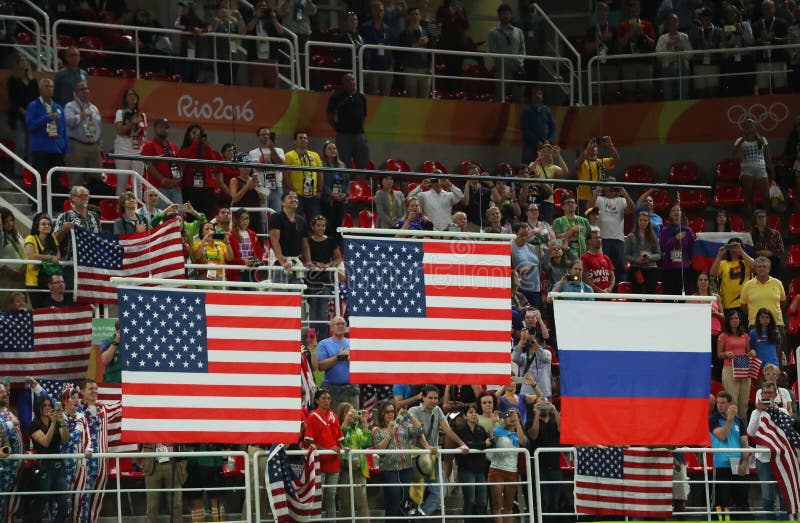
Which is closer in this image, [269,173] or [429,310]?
[429,310]

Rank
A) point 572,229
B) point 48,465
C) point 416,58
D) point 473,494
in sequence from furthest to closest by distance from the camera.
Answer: point 416,58 → point 572,229 → point 473,494 → point 48,465

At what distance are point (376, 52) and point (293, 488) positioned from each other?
1229 cm

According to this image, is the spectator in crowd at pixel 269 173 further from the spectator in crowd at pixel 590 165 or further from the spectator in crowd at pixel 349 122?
the spectator in crowd at pixel 590 165

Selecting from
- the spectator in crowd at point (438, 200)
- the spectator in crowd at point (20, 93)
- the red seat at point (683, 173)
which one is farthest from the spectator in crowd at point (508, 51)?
the spectator in crowd at point (20, 93)

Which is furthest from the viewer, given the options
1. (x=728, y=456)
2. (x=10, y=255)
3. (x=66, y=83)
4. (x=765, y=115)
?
(x=765, y=115)

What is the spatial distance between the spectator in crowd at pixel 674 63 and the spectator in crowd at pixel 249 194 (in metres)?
9.27

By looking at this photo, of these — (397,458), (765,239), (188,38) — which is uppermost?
(188,38)

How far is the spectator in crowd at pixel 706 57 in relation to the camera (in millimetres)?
29500

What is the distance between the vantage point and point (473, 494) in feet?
62.1

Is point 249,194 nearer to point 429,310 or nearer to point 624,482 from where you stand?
point 429,310

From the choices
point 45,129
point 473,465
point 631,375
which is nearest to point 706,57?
point 45,129

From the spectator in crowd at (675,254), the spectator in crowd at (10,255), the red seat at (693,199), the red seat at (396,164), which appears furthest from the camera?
the red seat at (693,199)

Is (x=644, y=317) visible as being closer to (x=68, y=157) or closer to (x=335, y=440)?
(x=335, y=440)

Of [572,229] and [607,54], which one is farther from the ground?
[607,54]
